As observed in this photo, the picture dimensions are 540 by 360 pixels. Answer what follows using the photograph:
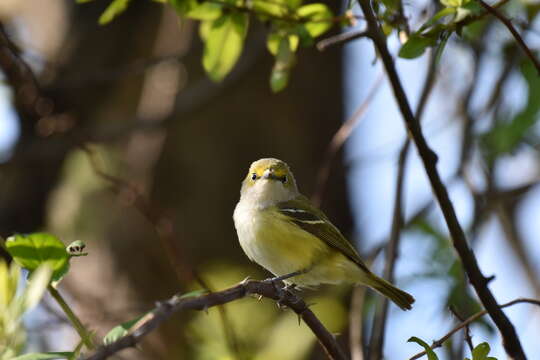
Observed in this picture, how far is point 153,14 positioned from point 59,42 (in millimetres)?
831

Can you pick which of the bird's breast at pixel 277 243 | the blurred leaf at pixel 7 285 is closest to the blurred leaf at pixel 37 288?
the blurred leaf at pixel 7 285

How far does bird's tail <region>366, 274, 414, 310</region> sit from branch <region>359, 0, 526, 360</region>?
3.82ft

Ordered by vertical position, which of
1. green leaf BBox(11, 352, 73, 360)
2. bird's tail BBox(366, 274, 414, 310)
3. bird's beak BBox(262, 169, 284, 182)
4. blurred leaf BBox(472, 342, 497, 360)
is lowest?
bird's tail BBox(366, 274, 414, 310)

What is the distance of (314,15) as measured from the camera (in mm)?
2924

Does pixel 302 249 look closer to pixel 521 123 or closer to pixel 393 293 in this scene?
pixel 393 293

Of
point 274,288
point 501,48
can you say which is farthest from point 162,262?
point 274,288

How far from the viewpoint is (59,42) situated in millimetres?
6484

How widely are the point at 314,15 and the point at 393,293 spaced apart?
1.44 metres

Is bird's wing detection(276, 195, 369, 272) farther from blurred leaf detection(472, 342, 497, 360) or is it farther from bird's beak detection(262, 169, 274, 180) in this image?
blurred leaf detection(472, 342, 497, 360)

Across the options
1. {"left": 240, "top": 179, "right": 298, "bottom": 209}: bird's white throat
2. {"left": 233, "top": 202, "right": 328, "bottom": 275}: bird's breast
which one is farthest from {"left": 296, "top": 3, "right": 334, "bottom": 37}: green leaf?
{"left": 240, "top": 179, "right": 298, "bottom": 209}: bird's white throat

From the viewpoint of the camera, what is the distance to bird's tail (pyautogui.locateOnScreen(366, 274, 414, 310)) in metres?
3.64

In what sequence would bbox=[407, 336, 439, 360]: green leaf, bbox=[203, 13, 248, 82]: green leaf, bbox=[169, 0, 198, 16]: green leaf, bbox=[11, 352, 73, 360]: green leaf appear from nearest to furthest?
bbox=[11, 352, 73, 360]: green leaf
bbox=[407, 336, 439, 360]: green leaf
bbox=[169, 0, 198, 16]: green leaf
bbox=[203, 13, 248, 82]: green leaf

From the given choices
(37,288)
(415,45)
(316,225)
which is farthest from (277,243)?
(37,288)

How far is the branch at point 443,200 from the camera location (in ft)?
7.95
